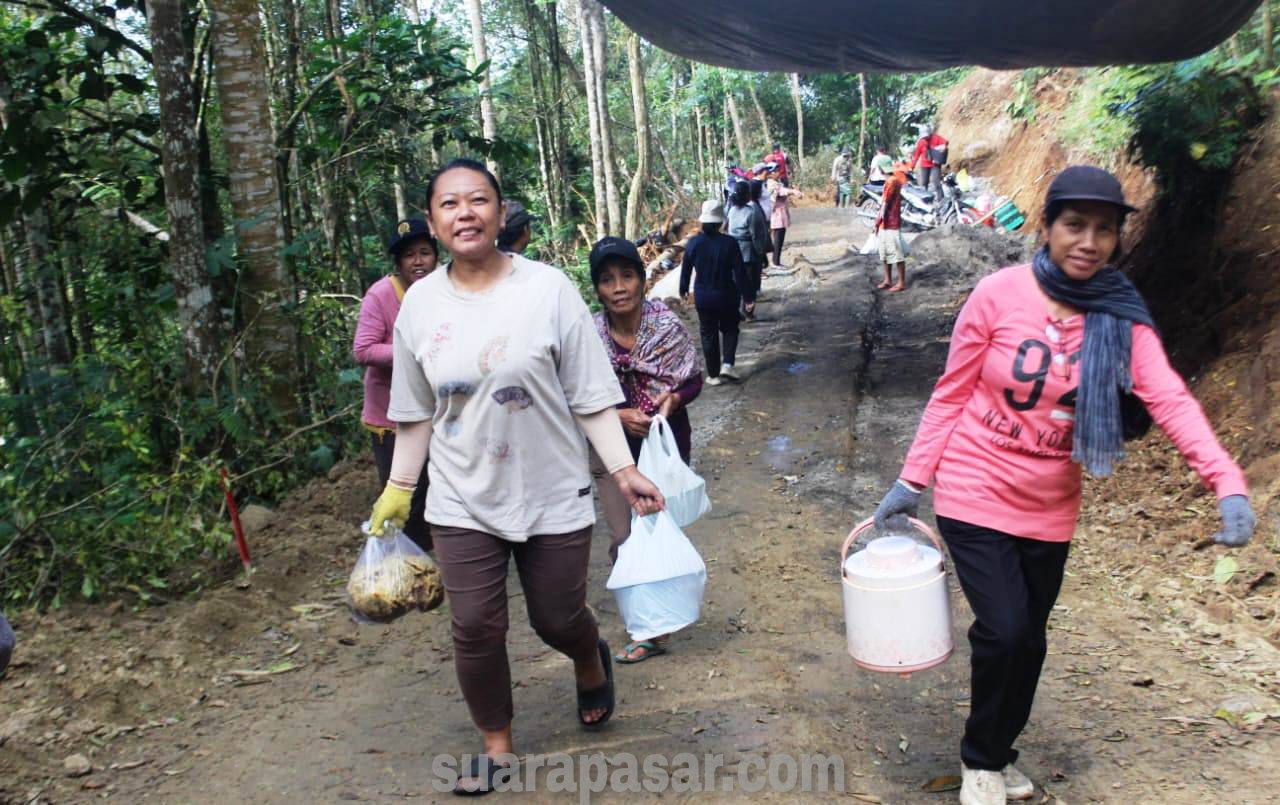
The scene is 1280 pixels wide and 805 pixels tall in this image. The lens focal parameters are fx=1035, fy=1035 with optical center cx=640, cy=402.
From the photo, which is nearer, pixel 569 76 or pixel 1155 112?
pixel 1155 112

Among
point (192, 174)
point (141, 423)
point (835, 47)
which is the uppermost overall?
point (835, 47)

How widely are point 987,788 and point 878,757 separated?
53 cm

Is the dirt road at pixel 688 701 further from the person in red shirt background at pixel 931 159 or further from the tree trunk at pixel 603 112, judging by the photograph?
the person in red shirt background at pixel 931 159

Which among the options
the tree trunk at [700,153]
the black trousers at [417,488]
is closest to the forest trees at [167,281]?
the black trousers at [417,488]

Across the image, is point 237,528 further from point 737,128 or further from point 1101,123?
point 737,128

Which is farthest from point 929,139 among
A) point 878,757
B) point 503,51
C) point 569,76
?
point 878,757

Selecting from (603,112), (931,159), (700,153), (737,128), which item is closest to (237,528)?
(603,112)

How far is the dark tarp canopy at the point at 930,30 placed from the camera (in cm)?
673

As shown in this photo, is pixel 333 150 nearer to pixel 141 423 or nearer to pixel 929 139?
pixel 141 423

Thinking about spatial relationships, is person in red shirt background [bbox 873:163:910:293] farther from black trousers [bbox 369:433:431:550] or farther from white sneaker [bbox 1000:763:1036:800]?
white sneaker [bbox 1000:763:1036:800]

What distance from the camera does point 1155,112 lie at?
26.2 ft

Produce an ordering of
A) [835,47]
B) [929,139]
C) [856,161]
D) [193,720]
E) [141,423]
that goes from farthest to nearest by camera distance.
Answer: [856,161], [929,139], [835,47], [141,423], [193,720]

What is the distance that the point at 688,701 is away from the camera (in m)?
3.95

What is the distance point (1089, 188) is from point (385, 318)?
328 centimetres
